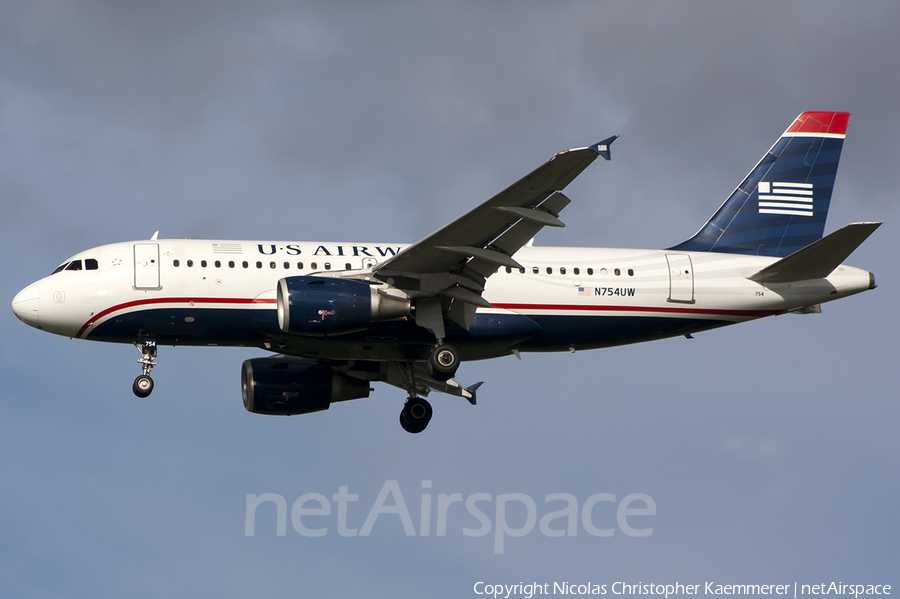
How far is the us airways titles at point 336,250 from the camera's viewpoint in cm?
3067

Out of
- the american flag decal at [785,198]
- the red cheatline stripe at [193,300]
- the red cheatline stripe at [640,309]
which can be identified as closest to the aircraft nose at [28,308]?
the red cheatline stripe at [193,300]

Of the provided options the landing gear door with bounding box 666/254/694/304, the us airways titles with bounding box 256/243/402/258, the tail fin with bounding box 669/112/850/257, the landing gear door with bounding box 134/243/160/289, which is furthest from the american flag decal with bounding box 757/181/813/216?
the landing gear door with bounding box 134/243/160/289

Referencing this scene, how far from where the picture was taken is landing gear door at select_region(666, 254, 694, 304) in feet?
107

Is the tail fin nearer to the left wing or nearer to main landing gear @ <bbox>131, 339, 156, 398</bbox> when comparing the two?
the left wing

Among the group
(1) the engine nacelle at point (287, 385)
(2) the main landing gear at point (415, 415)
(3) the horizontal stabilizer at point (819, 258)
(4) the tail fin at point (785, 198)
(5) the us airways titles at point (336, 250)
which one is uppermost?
(4) the tail fin at point (785, 198)

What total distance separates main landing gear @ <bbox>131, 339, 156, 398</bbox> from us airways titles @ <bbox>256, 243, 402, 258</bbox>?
4.10 m

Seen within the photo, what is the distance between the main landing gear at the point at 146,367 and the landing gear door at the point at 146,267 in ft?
5.35

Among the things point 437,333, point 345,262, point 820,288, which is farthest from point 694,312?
point 345,262

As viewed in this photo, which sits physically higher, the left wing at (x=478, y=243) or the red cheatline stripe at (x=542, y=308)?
the left wing at (x=478, y=243)

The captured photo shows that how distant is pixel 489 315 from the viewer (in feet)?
102

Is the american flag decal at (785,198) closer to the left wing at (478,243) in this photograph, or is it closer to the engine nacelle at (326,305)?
the left wing at (478,243)

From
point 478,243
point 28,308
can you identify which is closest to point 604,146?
point 478,243

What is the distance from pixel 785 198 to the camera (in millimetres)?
36156

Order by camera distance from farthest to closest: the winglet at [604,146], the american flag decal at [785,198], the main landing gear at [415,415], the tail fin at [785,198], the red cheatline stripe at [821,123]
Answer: the red cheatline stripe at [821,123] → the american flag decal at [785,198] → the tail fin at [785,198] → the main landing gear at [415,415] → the winglet at [604,146]
